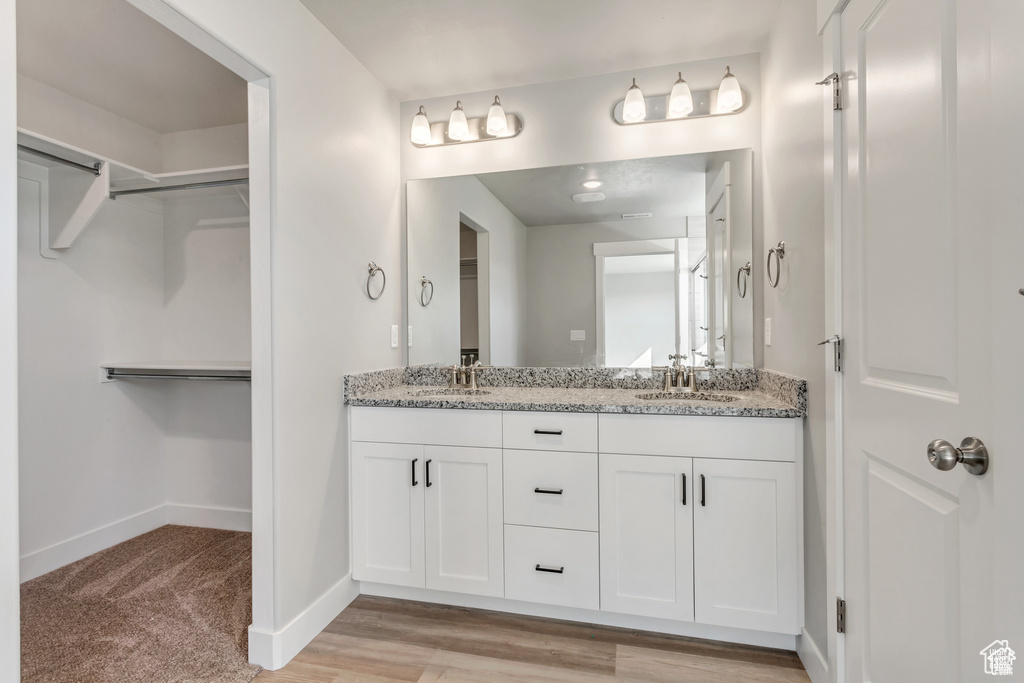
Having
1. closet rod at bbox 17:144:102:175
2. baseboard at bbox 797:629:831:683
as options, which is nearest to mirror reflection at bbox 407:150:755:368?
baseboard at bbox 797:629:831:683

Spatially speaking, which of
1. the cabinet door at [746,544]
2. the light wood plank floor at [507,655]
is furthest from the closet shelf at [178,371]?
the cabinet door at [746,544]

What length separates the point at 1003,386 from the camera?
31.0 inches

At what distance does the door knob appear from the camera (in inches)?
32.9

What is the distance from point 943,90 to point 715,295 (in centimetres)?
138

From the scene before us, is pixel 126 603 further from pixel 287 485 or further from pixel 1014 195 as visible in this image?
pixel 1014 195

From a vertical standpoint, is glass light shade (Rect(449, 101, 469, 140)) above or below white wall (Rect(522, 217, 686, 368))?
above

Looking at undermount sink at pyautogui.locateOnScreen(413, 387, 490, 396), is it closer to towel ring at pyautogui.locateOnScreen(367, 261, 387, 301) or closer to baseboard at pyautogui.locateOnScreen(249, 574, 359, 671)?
towel ring at pyautogui.locateOnScreen(367, 261, 387, 301)

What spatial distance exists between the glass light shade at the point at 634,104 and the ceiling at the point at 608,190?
0.19 meters

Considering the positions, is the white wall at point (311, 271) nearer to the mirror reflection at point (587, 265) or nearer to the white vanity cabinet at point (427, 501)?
the white vanity cabinet at point (427, 501)

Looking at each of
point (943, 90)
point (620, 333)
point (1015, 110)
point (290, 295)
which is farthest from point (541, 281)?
point (1015, 110)

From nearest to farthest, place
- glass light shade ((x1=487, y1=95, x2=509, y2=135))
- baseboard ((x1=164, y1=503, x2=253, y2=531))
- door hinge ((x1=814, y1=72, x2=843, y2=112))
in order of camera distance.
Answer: door hinge ((x1=814, y1=72, x2=843, y2=112)), glass light shade ((x1=487, y1=95, x2=509, y2=135)), baseboard ((x1=164, y1=503, x2=253, y2=531))

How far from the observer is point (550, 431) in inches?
75.7

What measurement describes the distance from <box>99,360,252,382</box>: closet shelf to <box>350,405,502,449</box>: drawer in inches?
25.7

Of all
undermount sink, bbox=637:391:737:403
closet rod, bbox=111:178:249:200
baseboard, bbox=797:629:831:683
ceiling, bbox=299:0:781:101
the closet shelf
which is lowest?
baseboard, bbox=797:629:831:683
